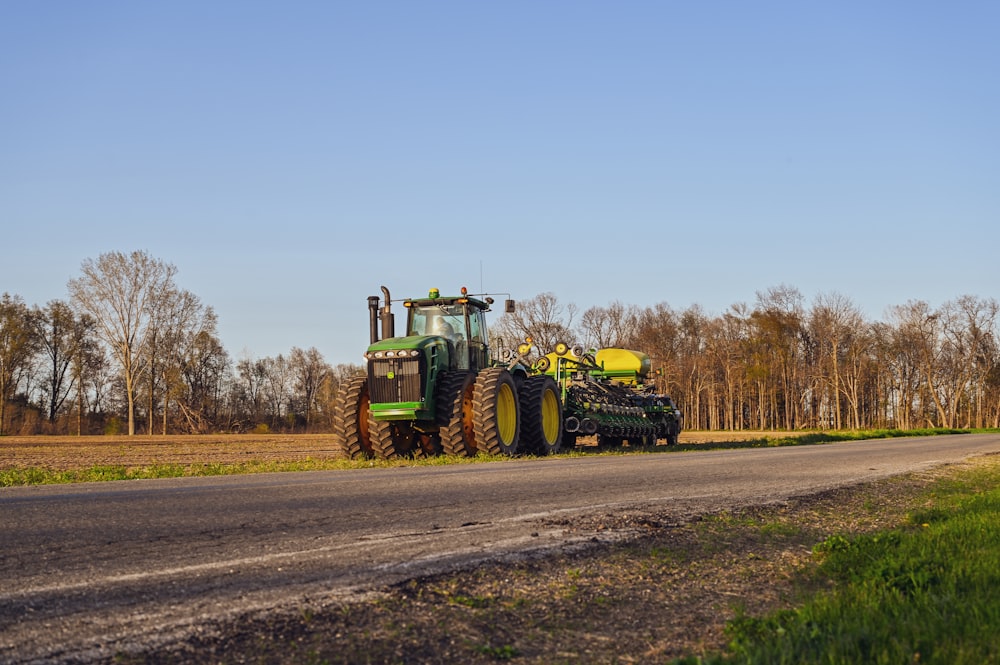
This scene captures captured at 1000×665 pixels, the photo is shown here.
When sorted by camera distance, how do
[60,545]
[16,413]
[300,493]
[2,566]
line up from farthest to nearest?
1. [16,413]
2. [300,493]
3. [60,545]
4. [2,566]

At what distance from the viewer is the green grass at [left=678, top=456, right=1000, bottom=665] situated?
11.5ft

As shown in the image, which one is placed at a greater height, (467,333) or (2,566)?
(467,333)

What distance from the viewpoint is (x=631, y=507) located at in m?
8.46

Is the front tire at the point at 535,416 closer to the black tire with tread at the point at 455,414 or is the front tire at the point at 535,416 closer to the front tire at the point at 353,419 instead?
the black tire with tread at the point at 455,414

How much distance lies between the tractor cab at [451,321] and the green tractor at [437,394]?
0.02 m

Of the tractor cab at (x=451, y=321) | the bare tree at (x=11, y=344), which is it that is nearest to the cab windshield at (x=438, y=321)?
the tractor cab at (x=451, y=321)

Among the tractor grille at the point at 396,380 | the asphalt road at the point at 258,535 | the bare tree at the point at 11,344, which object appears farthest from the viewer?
the bare tree at the point at 11,344

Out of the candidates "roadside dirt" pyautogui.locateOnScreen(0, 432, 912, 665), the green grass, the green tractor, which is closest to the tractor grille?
the green tractor

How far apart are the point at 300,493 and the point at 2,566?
4.60 meters

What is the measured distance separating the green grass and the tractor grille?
471 inches

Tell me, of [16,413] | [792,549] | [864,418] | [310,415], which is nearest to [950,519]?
[792,549]

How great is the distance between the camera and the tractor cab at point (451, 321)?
20359 millimetres

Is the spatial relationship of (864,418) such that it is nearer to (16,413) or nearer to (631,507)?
(16,413)

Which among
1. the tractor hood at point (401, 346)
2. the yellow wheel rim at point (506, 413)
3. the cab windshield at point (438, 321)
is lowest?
the yellow wheel rim at point (506, 413)
